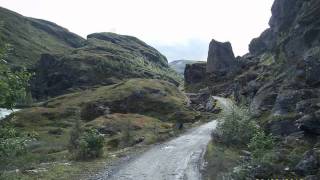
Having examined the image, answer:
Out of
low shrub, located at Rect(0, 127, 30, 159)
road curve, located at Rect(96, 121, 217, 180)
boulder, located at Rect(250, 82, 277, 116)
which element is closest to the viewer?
low shrub, located at Rect(0, 127, 30, 159)

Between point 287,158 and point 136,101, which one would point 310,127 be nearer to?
point 287,158

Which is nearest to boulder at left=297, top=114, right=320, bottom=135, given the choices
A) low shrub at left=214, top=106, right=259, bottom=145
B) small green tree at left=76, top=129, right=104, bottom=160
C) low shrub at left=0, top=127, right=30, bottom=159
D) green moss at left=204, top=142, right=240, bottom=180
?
green moss at left=204, top=142, right=240, bottom=180

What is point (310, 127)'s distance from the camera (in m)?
34.8

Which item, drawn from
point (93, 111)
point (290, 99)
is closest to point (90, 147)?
point (290, 99)

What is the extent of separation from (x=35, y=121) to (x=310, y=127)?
114737 mm

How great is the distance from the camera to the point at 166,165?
4144 centimetres

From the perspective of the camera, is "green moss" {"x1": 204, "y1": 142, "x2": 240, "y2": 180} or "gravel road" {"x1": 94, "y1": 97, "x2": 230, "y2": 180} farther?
"gravel road" {"x1": 94, "y1": 97, "x2": 230, "y2": 180}

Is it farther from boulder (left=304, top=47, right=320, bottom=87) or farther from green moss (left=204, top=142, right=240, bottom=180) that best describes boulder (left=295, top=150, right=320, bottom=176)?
boulder (left=304, top=47, right=320, bottom=87)

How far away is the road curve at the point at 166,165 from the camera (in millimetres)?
35469

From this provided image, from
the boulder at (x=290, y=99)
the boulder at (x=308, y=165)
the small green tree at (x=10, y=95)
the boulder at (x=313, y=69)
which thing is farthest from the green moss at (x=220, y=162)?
the small green tree at (x=10, y=95)

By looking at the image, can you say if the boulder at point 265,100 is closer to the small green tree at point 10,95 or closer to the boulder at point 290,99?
the boulder at point 290,99

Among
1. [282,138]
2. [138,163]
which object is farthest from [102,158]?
[282,138]

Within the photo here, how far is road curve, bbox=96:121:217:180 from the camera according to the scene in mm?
35469

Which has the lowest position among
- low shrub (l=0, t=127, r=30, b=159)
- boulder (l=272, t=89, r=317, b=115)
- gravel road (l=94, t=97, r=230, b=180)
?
gravel road (l=94, t=97, r=230, b=180)
